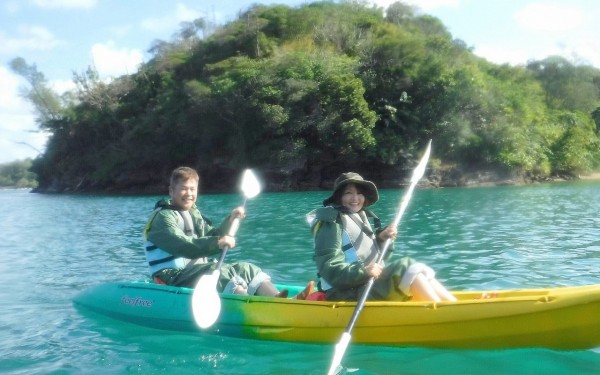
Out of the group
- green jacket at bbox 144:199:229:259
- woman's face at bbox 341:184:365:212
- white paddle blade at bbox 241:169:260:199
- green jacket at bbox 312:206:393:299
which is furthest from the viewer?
white paddle blade at bbox 241:169:260:199

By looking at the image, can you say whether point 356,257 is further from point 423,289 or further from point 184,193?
point 184,193

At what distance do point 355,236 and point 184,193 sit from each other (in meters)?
1.65

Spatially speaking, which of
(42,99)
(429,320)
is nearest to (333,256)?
(429,320)

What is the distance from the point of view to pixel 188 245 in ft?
16.9

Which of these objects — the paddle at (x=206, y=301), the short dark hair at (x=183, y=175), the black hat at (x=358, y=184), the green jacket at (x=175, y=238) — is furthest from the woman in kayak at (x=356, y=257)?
the short dark hair at (x=183, y=175)

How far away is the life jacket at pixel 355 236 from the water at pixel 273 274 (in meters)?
0.70

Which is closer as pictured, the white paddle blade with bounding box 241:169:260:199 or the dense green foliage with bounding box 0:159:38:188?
the white paddle blade with bounding box 241:169:260:199

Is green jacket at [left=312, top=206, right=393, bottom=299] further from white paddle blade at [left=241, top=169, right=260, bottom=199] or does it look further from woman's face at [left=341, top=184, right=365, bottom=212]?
white paddle blade at [left=241, top=169, right=260, bottom=199]

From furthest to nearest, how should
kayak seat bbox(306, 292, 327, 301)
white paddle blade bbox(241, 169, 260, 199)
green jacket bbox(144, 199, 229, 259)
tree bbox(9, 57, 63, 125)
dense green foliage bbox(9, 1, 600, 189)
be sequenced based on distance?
tree bbox(9, 57, 63, 125)
dense green foliage bbox(9, 1, 600, 189)
white paddle blade bbox(241, 169, 260, 199)
green jacket bbox(144, 199, 229, 259)
kayak seat bbox(306, 292, 327, 301)

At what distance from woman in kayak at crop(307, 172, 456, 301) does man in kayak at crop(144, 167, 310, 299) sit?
655mm

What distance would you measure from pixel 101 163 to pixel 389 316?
133ft

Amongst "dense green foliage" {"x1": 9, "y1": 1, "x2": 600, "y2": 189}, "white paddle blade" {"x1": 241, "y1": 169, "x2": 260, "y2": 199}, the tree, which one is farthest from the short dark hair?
the tree

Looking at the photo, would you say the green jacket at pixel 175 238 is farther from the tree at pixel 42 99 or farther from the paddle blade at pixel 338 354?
the tree at pixel 42 99

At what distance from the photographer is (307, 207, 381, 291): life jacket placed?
14.9 ft
